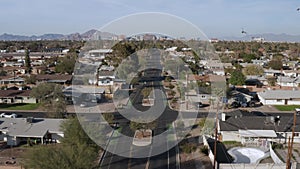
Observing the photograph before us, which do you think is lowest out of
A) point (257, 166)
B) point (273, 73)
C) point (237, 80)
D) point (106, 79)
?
point (257, 166)

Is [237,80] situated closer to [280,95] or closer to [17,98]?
[280,95]

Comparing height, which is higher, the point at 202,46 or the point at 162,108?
the point at 202,46

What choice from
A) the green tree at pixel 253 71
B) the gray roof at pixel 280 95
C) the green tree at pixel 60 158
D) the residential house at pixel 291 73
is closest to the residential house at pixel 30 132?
the green tree at pixel 60 158

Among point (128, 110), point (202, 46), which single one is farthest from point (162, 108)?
point (202, 46)

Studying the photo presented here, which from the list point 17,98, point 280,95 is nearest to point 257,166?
point 280,95

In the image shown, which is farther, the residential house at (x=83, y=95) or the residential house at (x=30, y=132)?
the residential house at (x=83, y=95)

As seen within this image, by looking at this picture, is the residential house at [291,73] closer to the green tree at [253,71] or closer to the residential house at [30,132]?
the green tree at [253,71]

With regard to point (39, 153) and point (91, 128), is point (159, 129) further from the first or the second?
point (39, 153)
